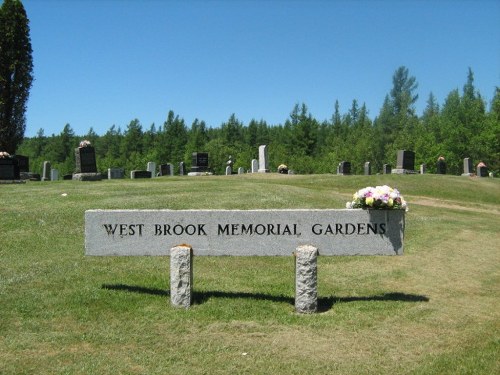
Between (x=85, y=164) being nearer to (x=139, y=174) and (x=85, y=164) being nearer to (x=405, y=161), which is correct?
(x=139, y=174)

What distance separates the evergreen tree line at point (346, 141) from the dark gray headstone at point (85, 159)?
41.0 m

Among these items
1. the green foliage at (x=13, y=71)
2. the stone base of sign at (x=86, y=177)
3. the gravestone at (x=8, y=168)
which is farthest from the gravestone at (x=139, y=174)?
the green foliage at (x=13, y=71)

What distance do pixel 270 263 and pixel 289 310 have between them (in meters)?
3.08

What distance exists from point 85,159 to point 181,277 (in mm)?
22732

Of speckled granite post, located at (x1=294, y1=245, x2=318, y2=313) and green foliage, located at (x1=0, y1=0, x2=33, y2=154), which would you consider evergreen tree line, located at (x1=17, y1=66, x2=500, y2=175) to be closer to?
green foliage, located at (x1=0, y1=0, x2=33, y2=154)

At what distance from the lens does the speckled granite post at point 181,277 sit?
667cm

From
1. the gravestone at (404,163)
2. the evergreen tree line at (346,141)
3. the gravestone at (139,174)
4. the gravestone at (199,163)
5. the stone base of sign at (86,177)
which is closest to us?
the stone base of sign at (86,177)

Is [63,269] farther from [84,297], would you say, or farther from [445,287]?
[445,287]

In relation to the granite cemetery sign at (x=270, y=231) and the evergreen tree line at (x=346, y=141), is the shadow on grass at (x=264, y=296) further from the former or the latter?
the evergreen tree line at (x=346, y=141)

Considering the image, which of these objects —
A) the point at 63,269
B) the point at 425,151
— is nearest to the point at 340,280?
the point at 63,269

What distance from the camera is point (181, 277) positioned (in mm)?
6688

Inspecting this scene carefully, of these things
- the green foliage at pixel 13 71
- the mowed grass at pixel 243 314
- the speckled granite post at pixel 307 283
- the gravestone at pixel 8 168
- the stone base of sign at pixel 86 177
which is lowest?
the mowed grass at pixel 243 314

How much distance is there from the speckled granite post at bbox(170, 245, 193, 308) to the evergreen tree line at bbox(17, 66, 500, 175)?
169 feet

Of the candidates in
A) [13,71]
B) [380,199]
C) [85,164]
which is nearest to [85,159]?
[85,164]
